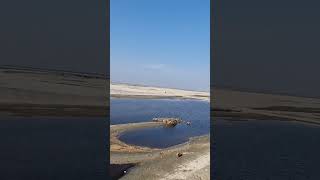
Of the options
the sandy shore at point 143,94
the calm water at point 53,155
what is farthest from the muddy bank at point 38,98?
the sandy shore at point 143,94

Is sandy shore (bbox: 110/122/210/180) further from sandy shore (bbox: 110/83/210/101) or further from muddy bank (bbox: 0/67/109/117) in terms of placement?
sandy shore (bbox: 110/83/210/101)

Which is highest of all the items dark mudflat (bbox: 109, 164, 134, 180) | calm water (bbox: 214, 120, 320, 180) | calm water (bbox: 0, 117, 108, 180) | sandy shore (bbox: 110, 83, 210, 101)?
sandy shore (bbox: 110, 83, 210, 101)

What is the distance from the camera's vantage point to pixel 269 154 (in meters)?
14.5

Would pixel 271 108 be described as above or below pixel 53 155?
above

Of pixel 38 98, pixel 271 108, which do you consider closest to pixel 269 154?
pixel 38 98

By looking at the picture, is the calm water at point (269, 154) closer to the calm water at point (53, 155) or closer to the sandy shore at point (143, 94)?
the calm water at point (53, 155)

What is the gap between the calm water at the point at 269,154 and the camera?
11.9 m

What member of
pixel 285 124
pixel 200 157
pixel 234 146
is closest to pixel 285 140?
pixel 234 146

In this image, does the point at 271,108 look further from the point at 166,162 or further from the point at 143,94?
the point at 143,94

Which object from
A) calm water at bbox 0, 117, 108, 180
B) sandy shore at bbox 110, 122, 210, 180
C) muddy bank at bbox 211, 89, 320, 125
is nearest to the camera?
calm water at bbox 0, 117, 108, 180

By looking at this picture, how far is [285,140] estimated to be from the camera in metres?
17.5

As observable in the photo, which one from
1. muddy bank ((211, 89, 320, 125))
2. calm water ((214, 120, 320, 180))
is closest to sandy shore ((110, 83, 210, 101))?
muddy bank ((211, 89, 320, 125))

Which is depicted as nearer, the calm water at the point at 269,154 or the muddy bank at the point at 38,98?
the calm water at the point at 269,154

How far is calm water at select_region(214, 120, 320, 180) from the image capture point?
11875 mm
